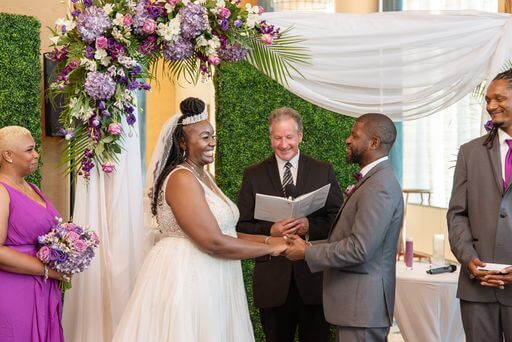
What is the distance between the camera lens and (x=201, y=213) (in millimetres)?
3811

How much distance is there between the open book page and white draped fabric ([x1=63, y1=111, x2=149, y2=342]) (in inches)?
27.4

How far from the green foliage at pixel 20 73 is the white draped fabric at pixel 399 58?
1550 millimetres

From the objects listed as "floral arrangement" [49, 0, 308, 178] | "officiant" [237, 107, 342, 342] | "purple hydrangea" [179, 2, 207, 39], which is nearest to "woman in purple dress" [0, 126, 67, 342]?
"floral arrangement" [49, 0, 308, 178]

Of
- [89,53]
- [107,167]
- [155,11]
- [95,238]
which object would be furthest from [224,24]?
[95,238]

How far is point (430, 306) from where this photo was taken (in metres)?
5.12

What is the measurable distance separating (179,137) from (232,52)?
23.8 inches

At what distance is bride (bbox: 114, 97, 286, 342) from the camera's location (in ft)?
12.5

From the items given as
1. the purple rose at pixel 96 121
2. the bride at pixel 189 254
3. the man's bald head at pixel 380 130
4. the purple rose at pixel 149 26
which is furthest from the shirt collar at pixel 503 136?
the purple rose at pixel 96 121

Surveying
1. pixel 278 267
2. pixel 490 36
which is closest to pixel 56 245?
pixel 278 267

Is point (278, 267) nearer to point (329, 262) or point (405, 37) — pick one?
point (329, 262)

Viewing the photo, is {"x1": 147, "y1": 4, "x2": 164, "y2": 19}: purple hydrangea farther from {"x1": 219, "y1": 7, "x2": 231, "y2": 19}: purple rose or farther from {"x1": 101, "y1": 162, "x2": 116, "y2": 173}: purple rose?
{"x1": 101, "y1": 162, "x2": 116, "y2": 173}: purple rose

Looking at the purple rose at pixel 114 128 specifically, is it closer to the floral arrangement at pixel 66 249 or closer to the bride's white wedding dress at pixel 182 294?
the bride's white wedding dress at pixel 182 294

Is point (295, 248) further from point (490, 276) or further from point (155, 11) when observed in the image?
point (155, 11)

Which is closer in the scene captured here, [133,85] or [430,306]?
[133,85]
